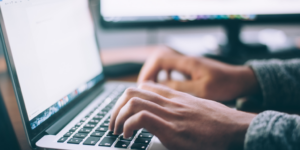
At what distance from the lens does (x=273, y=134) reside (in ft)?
0.92

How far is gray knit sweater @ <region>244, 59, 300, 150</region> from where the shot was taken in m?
0.28

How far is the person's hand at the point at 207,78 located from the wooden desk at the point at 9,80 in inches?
4.0

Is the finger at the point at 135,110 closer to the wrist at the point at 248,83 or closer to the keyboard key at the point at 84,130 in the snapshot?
the keyboard key at the point at 84,130

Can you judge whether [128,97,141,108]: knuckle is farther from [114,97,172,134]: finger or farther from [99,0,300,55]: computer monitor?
[99,0,300,55]: computer monitor

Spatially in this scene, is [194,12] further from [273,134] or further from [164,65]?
[273,134]

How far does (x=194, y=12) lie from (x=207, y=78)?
12.0 inches

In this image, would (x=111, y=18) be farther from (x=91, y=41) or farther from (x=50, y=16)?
Result: (x=50, y=16)

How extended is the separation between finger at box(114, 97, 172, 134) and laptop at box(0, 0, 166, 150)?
0.03 meters

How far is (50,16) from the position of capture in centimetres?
41

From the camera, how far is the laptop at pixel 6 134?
37 centimetres

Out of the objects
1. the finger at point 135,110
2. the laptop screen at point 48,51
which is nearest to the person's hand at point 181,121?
the finger at point 135,110

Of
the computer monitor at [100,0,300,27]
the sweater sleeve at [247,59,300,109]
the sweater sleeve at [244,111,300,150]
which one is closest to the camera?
the sweater sleeve at [244,111,300,150]

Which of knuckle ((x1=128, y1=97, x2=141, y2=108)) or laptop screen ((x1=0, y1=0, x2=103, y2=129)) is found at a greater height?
laptop screen ((x1=0, y1=0, x2=103, y2=129))

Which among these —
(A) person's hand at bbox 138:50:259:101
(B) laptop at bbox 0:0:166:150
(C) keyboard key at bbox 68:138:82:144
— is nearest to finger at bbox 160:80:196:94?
(A) person's hand at bbox 138:50:259:101
